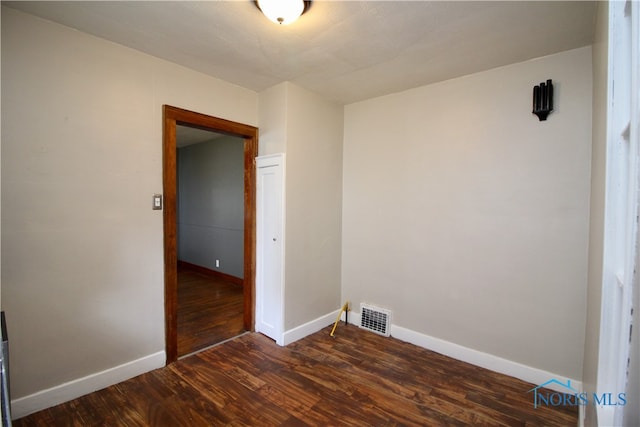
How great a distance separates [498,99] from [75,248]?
356 cm

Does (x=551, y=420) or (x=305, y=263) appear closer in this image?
(x=551, y=420)

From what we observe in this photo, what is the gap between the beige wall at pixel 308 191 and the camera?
2.90 metres

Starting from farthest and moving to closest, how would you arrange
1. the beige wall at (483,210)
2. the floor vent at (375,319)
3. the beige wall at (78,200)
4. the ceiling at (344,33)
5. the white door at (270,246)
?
the floor vent at (375,319) < the white door at (270,246) < the beige wall at (483,210) < the beige wall at (78,200) < the ceiling at (344,33)

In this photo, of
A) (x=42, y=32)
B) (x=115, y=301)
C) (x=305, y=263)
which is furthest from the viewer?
(x=305, y=263)

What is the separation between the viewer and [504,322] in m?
2.43

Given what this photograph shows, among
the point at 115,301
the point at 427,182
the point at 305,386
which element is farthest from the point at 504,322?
the point at 115,301

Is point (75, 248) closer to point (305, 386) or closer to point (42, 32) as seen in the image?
point (42, 32)

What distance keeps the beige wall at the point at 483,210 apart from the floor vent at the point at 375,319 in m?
0.09

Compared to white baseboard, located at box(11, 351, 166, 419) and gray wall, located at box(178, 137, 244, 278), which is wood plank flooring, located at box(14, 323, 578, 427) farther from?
gray wall, located at box(178, 137, 244, 278)

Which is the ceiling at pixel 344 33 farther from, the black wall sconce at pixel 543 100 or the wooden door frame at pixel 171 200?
the wooden door frame at pixel 171 200

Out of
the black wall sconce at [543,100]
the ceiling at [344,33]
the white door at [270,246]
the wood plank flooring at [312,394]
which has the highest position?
the ceiling at [344,33]

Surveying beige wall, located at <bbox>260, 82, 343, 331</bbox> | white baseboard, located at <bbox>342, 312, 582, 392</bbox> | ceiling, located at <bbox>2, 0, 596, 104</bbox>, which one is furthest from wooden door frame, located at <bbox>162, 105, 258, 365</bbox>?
white baseboard, located at <bbox>342, 312, 582, 392</bbox>

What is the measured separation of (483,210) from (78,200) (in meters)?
3.25

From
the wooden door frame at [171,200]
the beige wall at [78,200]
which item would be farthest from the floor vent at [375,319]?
the beige wall at [78,200]
